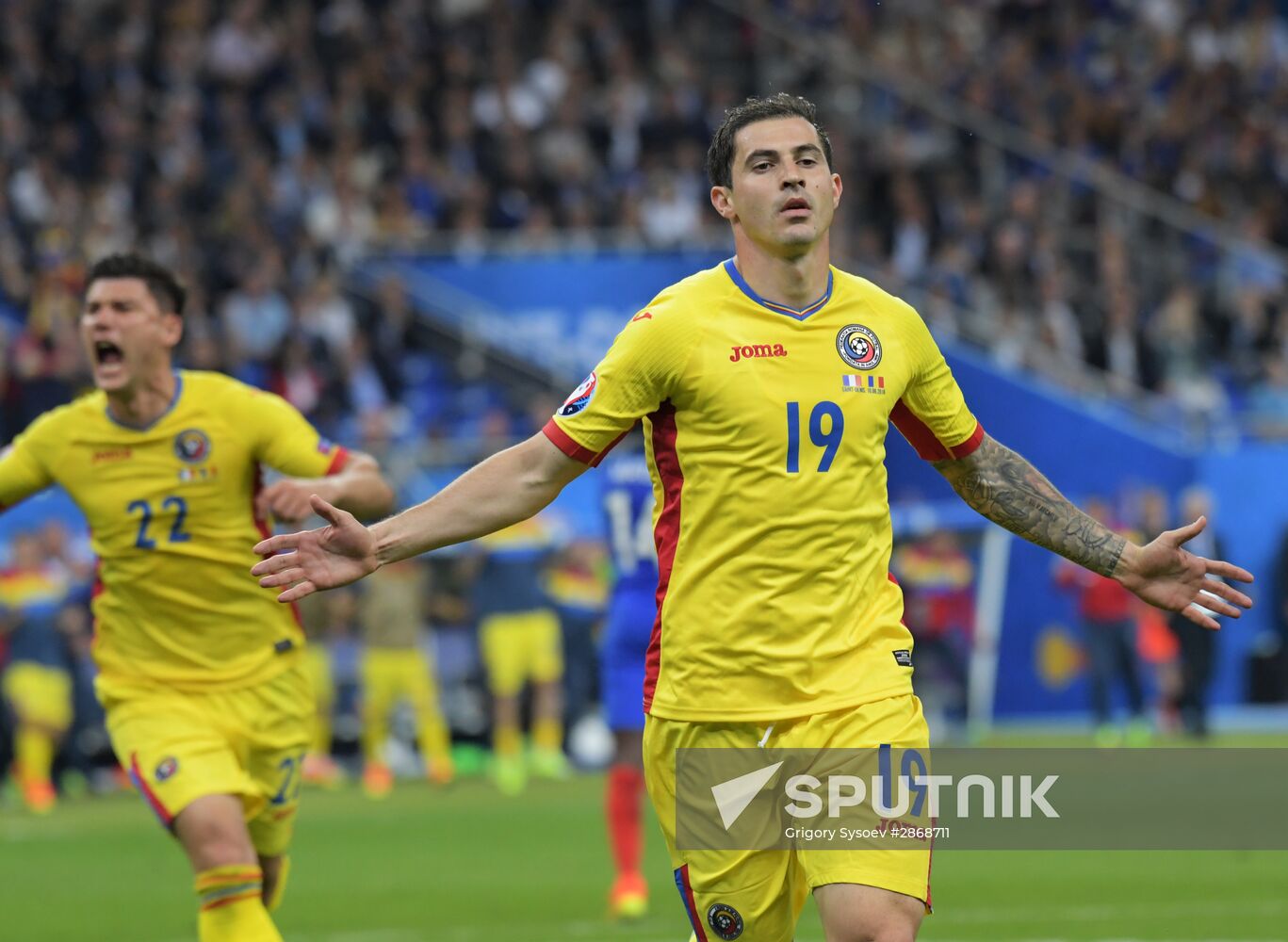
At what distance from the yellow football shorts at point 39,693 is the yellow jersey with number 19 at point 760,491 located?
13811 mm

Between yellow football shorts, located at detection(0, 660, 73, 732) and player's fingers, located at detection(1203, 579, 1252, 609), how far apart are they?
1425cm

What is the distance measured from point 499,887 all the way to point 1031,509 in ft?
22.2

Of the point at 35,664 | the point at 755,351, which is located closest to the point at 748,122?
the point at 755,351

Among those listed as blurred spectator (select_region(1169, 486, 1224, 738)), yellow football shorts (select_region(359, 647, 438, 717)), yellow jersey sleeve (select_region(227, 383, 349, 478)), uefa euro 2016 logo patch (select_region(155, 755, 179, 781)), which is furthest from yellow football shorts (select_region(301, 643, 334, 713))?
uefa euro 2016 logo patch (select_region(155, 755, 179, 781))

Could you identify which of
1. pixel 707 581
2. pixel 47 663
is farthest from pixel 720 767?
pixel 47 663

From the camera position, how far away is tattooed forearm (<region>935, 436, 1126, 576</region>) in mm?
6723

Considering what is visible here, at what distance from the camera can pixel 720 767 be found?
6199mm

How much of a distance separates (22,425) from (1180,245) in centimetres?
1418

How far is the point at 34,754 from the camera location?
18844 millimetres

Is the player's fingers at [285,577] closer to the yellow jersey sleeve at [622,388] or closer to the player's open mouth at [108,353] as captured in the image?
the yellow jersey sleeve at [622,388]

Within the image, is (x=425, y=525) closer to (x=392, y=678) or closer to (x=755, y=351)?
(x=755, y=351)

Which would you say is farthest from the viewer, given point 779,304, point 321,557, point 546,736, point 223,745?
point 546,736

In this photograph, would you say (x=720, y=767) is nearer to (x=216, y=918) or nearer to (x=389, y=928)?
(x=216, y=918)

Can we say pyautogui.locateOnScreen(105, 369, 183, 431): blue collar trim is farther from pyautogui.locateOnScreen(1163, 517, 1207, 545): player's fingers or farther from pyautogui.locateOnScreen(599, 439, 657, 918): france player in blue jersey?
pyautogui.locateOnScreen(1163, 517, 1207, 545): player's fingers
